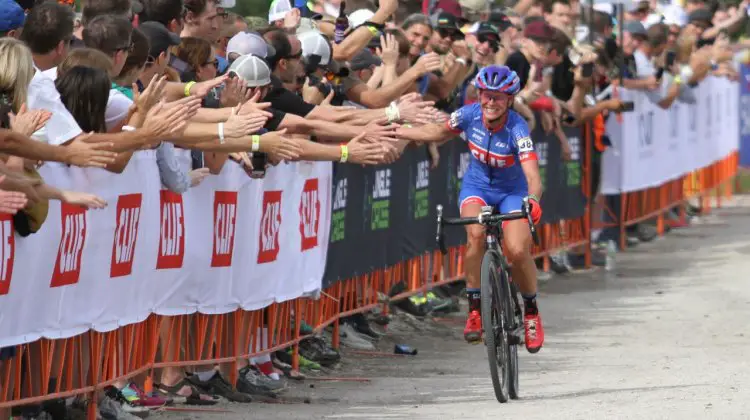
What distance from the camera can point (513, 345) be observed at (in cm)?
1147

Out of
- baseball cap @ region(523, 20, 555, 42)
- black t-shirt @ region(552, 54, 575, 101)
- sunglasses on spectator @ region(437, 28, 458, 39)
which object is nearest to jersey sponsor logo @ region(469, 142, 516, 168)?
sunglasses on spectator @ region(437, 28, 458, 39)

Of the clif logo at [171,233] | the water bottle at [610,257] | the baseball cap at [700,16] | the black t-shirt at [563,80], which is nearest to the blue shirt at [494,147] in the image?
the clif logo at [171,233]

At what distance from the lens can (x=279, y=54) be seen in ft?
39.2

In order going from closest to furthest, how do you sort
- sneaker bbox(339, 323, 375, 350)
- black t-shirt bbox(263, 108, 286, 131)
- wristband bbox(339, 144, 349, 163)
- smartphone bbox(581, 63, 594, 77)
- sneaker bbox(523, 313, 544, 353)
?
wristband bbox(339, 144, 349, 163) < black t-shirt bbox(263, 108, 286, 131) < sneaker bbox(523, 313, 544, 353) < sneaker bbox(339, 323, 375, 350) < smartphone bbox(581, 63, 594, 77)

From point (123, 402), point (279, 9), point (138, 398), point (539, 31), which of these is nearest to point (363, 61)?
point (279, 9)

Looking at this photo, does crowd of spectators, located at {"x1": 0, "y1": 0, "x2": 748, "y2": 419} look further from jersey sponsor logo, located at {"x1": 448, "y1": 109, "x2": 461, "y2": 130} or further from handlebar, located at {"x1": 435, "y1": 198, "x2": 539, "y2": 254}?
handlebar, located at {"x1": 435, "y1": 198, "x2": 539, "y2": 254}

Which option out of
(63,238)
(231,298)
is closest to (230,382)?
(231,298)

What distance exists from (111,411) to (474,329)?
2.66 m

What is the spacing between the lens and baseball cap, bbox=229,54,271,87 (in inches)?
429

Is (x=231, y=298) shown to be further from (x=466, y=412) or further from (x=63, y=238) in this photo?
(x=63, y=238)

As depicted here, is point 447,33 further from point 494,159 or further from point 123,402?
point 123,402

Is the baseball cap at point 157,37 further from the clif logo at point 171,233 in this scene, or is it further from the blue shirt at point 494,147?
the blue shirt at point 494,147

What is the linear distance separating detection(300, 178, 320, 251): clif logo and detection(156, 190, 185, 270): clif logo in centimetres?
195

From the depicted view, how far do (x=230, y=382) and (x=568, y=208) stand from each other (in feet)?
32.1
